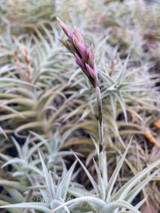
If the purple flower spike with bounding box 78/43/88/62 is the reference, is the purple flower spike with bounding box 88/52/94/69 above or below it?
below

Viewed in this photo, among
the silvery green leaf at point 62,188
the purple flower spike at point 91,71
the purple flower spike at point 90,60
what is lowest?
the silvery green leaf at point 62,188

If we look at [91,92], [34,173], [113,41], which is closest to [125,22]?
[113,41]

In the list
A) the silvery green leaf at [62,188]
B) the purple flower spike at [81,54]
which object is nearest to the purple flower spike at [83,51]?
the purple flower spike at [81,54]

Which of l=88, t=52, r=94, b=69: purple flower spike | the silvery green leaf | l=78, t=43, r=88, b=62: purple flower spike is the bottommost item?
the silvery green leaf

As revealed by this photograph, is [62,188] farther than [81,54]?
Yes

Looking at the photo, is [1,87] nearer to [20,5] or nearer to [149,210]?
[149,210]

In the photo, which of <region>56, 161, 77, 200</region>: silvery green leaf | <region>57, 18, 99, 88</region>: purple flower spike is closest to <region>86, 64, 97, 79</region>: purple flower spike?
<region>57, 18, 99, 88</region>: purple flower spike

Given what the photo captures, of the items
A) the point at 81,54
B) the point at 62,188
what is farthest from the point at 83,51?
the point at 62,188

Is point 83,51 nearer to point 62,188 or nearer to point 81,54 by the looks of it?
point 81,54

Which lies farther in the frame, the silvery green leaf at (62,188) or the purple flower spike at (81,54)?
the silvery green leaf at (62,188)

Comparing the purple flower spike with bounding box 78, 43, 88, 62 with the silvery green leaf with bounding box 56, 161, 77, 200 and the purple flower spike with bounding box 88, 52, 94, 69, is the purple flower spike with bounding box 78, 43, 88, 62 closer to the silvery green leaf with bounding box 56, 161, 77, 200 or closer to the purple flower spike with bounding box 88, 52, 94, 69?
the purple flower spike with bounding box 88, 52, 94, 69

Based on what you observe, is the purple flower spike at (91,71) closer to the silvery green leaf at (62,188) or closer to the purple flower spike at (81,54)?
the purple flower spike at (81,54)
